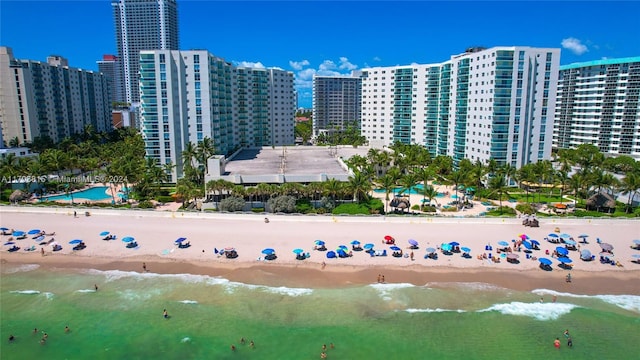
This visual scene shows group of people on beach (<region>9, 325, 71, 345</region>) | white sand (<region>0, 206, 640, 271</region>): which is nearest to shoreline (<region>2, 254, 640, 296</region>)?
white sand (<region>0, 206, 640, 271</region>)

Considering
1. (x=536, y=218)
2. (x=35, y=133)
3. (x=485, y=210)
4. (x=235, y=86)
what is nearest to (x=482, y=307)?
(x=536, y=218)

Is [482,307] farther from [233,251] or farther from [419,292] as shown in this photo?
[233,251]

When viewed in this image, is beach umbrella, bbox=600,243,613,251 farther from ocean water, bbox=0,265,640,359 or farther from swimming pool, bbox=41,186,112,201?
swimming pool, bbox=41,186,112,201

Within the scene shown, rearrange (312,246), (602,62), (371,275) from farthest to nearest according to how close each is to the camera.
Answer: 1. (602,62)
2. (312,246)
3. (371,275)

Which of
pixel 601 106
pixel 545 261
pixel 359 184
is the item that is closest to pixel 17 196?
pixel 359 184

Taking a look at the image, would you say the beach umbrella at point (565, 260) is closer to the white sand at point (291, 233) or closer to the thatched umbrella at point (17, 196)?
the white sand at point (291, 233)

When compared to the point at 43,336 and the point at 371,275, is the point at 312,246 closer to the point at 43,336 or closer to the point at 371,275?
the point at 371,275

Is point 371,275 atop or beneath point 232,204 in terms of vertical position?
beneath
